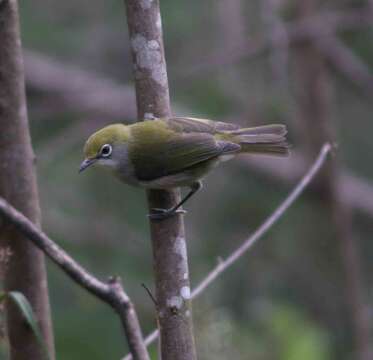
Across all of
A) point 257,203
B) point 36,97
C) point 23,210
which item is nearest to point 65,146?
point 36,97

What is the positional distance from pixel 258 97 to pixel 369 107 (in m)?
2.50

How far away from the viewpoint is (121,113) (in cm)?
836

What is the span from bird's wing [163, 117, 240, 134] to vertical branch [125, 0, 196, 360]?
0.87 meters

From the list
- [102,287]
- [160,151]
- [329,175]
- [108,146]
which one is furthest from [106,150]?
[329,175]

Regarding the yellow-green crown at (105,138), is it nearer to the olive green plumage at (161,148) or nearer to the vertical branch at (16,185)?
the olive green plumage at (161,148)

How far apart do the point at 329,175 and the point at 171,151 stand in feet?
13.7

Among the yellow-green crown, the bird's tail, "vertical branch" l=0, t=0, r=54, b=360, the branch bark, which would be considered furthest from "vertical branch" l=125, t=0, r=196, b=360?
the branch bark

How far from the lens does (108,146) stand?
395 centimetres

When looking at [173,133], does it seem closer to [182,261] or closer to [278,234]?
[182,261]

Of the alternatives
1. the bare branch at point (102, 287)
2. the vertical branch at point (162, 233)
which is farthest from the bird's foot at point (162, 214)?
the bare branch at point (102, 287)

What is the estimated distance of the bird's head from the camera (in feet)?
12.9

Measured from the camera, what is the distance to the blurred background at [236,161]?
7992 mm

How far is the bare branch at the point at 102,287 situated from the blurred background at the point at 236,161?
15.9 feet

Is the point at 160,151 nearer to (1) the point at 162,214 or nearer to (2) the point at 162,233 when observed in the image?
(1) the point at 162,214
